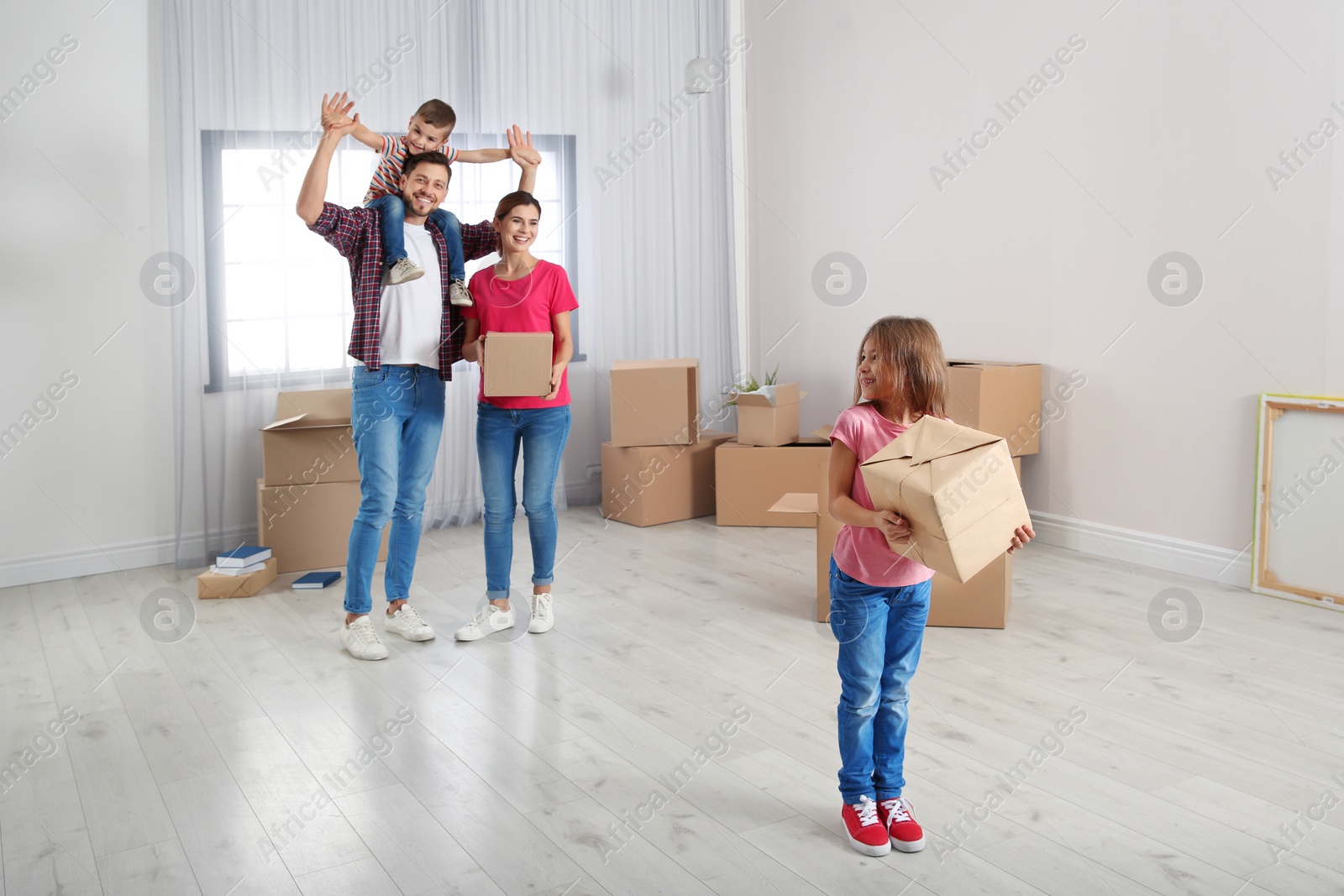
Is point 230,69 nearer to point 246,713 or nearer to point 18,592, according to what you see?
point 18,592

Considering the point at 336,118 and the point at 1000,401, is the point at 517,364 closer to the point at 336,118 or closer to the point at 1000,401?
the point at 336,118

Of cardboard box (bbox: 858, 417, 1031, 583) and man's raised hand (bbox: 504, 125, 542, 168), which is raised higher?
man's raised hand (bbox: 504, 125, 542, 168)

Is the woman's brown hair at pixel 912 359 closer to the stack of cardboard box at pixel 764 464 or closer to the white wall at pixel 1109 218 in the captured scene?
the white wall at pixel 1109 218

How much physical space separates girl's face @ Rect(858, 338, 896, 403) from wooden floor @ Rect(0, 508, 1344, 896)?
848 mm

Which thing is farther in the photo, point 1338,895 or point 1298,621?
point 1298,621

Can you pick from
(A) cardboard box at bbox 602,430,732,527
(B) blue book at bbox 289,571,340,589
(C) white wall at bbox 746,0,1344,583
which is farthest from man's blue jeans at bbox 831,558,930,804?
(A) cardboard box at bbox 602,430,732,527

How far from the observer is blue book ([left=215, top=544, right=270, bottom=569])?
3.75 meters

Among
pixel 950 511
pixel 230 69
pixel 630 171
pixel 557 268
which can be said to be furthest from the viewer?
pixel 630 171

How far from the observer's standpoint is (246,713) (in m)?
2.64

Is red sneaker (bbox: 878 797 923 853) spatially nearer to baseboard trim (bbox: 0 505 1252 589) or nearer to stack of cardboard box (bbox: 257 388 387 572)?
baseboard trim (bbox: 0 505 1252 589)

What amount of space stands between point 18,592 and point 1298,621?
14.6 feet

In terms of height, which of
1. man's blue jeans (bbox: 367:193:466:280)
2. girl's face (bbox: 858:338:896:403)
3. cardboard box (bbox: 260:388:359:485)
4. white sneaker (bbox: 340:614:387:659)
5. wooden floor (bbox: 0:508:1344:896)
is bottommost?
wooden floor (bbox: 0:508:1344:896)

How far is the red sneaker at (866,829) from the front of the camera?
1892 millimetres

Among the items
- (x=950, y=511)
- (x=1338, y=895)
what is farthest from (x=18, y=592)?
(x=1338, y=895)
